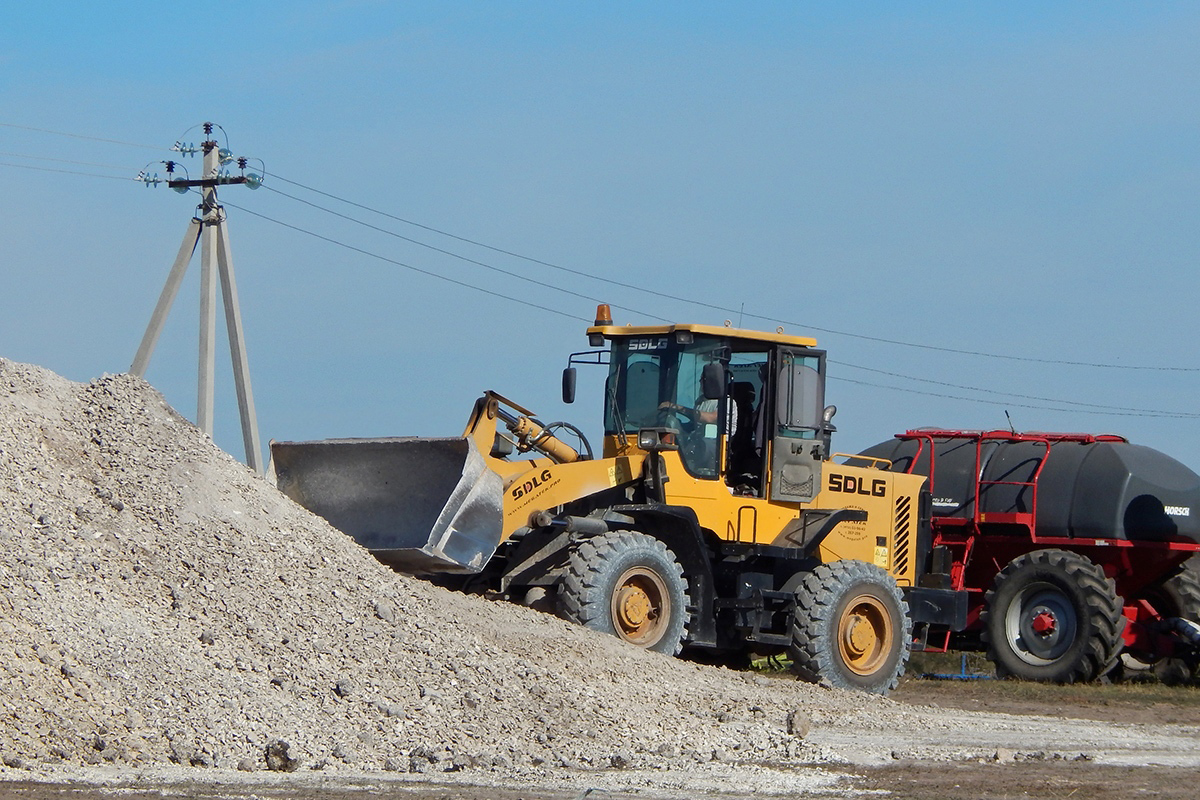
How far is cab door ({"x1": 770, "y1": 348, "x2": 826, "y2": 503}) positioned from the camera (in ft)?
44.3

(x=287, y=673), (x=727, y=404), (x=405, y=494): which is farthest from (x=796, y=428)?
(x=287, y=673)

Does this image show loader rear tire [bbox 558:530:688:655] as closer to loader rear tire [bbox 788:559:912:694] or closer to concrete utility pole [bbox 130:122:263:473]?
loader rear tire [bbox 788:559:912:694]

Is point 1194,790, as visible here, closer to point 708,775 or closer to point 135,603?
point 708,775

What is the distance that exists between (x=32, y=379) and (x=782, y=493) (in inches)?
245

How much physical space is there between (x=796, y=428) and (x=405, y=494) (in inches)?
142

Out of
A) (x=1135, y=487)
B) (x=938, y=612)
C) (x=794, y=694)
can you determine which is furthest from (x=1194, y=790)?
(x=1135, y=487)

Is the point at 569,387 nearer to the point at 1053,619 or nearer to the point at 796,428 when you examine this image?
the point at 796,428

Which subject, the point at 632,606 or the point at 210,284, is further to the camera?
the point at 210,284

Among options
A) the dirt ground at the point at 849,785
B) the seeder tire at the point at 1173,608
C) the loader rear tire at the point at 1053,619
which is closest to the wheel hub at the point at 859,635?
the dirt ground at the point at 849,785

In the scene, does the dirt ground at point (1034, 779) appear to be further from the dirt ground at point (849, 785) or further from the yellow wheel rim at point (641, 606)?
the yellow wheel rim at point (641, 606)

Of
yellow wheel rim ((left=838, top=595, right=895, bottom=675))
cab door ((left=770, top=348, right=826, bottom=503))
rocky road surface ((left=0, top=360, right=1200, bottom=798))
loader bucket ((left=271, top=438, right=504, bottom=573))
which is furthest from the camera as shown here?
cab door ((left=770, top=348, right=826, bottom=503))

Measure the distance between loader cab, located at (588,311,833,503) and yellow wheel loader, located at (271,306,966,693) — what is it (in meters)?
0.01

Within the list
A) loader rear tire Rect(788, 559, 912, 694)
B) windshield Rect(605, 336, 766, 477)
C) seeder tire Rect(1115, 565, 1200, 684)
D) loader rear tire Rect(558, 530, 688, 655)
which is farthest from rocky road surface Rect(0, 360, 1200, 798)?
seeder tire Rect(1115, 565, 1200, 684)

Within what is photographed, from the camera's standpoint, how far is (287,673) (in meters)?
8.88
